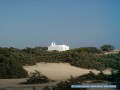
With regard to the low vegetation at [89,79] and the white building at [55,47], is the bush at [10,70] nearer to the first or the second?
the low vegetation at [89,79]

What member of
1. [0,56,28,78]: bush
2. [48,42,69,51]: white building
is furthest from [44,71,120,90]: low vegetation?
[48,42,69,51]: white building

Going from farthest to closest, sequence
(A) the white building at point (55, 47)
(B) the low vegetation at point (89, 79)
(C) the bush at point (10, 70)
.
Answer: (A) the white building at point (55, 47) → (C) the bush at point (10, 70) → (B) the low vegetation at point (89, 79)

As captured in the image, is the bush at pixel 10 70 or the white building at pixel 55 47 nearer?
the bush at pixel 10 70

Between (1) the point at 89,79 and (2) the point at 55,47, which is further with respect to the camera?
(2) the point at 55,47

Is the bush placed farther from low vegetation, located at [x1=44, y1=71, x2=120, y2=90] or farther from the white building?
the white building

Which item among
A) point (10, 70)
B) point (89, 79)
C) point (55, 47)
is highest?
point (55, 47)

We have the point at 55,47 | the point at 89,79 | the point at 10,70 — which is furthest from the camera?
the point at 55,47

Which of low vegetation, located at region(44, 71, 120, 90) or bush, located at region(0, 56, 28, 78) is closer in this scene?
low vegetation, located at region(44, 71, 120, 90)

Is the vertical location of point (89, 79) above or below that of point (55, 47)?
below

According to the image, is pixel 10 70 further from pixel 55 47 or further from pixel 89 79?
pixel 55 47

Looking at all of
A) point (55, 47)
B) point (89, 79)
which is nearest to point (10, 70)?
point (89, 79)

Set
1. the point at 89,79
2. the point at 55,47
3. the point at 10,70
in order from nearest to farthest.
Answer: the point at 89,79
the point at 10,70
the point at 55,47

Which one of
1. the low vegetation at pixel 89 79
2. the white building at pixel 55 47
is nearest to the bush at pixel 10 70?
the low vegetation at pixel 89 79

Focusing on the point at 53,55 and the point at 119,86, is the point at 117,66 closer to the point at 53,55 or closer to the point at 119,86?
the point at 119,86
